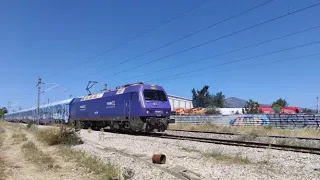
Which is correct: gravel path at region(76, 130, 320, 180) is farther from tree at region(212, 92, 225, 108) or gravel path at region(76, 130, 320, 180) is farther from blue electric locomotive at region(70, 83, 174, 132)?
tree at region(212, 92, 225, 108)

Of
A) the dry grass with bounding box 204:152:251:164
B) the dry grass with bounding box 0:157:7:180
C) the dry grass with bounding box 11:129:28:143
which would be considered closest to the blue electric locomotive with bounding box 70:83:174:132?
the dry grass with bounding box 11:129:28:143

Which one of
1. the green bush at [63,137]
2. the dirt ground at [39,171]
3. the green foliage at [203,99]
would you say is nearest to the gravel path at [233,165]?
the dirt ground at [39,171]

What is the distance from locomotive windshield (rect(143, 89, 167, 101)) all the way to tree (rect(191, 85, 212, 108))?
109 metres

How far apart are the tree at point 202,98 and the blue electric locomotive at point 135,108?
348ft

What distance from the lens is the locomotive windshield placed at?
76.7 feet

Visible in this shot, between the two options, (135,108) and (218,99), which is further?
(218,99)

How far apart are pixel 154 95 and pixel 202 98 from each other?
112 m

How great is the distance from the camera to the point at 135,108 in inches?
914

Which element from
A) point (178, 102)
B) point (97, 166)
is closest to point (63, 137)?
point (97, 166)

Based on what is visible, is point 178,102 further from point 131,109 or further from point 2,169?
point 2,169

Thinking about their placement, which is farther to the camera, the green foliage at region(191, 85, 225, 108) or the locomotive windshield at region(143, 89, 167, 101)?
the green foliage at region(191, 85, 225, 108)

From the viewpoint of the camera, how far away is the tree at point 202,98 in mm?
134000

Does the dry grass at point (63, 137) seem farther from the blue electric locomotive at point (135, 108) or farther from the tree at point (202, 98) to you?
the tree at point (202, 98)

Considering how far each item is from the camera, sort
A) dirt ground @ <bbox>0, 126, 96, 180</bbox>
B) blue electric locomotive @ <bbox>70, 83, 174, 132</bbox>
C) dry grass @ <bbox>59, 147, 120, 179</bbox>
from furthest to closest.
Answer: blue electric locomotive @ <bbox>70, 83, 174, 132</bbox> < dirt ground @ <bbox>0, 126, 96, 180</bbox> < dry grass @ <bbox>59, 147, 120, 179</bbox>
